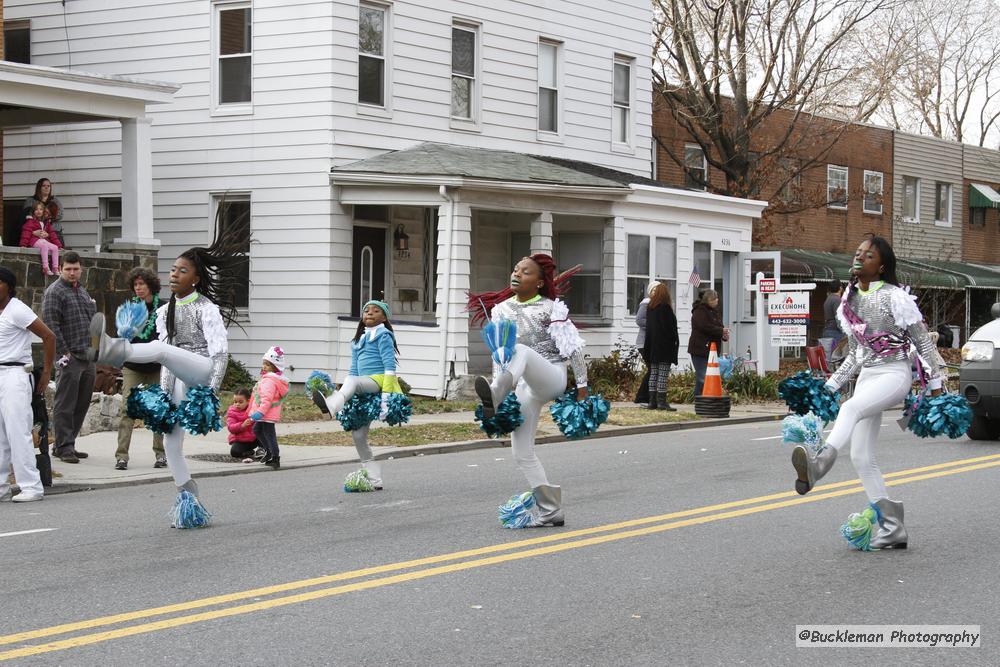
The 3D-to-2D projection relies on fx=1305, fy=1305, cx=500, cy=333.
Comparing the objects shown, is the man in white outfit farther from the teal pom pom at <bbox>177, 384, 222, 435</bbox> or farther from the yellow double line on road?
the yellow double line on road

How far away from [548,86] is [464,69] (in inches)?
90.4

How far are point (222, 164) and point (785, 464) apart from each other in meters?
12.9

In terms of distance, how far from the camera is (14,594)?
7.18 metres

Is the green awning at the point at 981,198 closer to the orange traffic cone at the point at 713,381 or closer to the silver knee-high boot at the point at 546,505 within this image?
the orange traffic cone at the point at 713,381

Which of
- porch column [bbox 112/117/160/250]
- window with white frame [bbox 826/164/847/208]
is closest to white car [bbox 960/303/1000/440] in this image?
porch column [bbox 112/117/160/250]

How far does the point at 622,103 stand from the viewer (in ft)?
89.2

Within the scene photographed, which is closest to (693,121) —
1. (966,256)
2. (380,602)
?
(966,256)

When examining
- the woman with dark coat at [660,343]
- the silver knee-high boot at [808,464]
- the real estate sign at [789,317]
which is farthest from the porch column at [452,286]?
the silver knee-high boot at [808,464]

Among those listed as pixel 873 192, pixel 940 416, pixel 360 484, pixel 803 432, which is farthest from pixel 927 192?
pixel 803 432

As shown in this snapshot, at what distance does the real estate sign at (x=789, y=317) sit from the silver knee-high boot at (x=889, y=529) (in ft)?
48.3

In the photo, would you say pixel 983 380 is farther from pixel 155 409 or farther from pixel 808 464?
pixel 155 409

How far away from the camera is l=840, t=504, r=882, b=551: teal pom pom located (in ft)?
27.3

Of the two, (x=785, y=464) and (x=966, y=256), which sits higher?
(x=966, y=256)

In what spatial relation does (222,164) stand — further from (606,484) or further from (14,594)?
(14,594)
